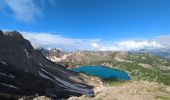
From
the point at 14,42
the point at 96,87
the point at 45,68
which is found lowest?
the point at 96,87

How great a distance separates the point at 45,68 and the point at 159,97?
8266cm

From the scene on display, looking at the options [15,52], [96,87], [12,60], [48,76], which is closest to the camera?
[12,60]

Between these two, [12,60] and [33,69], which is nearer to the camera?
[12,60]

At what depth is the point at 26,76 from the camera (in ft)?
438

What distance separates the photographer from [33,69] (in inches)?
6260

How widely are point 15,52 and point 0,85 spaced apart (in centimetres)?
5039

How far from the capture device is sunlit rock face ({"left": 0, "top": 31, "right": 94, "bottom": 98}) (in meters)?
117

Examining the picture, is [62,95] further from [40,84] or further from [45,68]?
[45,68]

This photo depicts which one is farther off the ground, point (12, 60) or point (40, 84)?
point (12, 60)

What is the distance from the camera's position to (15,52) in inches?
6166

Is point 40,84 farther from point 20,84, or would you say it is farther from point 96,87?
point 96,87

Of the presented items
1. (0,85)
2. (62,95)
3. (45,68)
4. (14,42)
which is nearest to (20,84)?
(0,85)

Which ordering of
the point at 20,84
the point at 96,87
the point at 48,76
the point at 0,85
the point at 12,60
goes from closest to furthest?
the point at 0,85 < the point at 20,84 < the point at 12,60 < the point at 48,76 < the point at 96,87

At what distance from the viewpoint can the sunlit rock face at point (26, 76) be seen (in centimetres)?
11706
